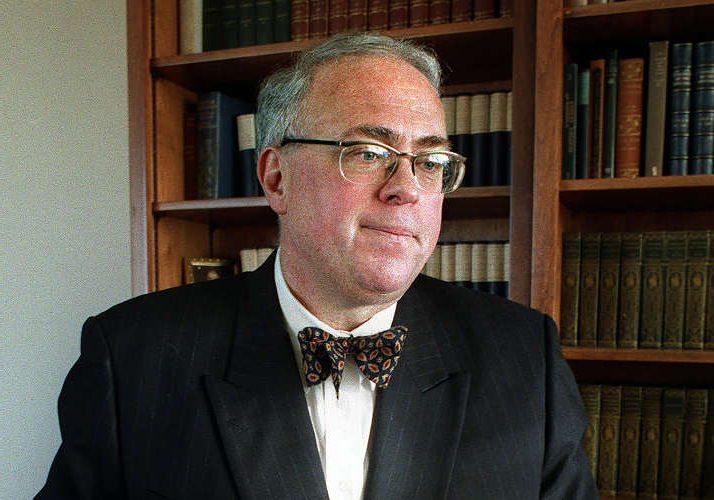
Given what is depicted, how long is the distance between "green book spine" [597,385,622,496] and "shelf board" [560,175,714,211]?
0.51 m

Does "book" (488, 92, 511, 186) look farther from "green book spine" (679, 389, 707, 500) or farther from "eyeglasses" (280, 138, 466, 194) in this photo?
"green book spine" (679, 389, 707, 500)

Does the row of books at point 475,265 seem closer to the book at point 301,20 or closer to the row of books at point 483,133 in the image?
the row of books at point 483,133

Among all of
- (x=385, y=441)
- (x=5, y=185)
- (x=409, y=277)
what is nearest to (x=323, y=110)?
(x=409, y=277)

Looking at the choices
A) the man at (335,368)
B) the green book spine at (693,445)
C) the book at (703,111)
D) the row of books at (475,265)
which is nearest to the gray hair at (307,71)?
the man at (335,368)

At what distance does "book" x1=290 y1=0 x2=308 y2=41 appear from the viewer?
1652 millimetres

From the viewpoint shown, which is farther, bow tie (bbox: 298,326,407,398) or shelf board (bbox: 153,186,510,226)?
shelf board (bbox: 153,186,510,226)

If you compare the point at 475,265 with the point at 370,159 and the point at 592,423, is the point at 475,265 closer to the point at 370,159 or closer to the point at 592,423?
the point at 592,423

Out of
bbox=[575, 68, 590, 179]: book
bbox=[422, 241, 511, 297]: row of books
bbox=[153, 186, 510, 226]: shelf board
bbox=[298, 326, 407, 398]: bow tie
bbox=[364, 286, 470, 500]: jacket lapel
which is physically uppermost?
bbox=[575, 68, 590, 179]: book

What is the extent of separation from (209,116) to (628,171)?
1229mm

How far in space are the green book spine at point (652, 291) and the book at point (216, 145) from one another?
123 centimetres

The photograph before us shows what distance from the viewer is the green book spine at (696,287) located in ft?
4.57

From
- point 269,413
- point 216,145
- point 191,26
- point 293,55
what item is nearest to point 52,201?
point 216,145

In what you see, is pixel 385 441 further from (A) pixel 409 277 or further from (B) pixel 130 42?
(B) pixel 130 42

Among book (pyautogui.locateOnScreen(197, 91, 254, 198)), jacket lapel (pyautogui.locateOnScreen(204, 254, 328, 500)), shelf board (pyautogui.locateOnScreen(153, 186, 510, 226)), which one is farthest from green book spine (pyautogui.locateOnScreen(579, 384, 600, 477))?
book (pyautogui.locateOnScreen(197, 91, 254, 198))
